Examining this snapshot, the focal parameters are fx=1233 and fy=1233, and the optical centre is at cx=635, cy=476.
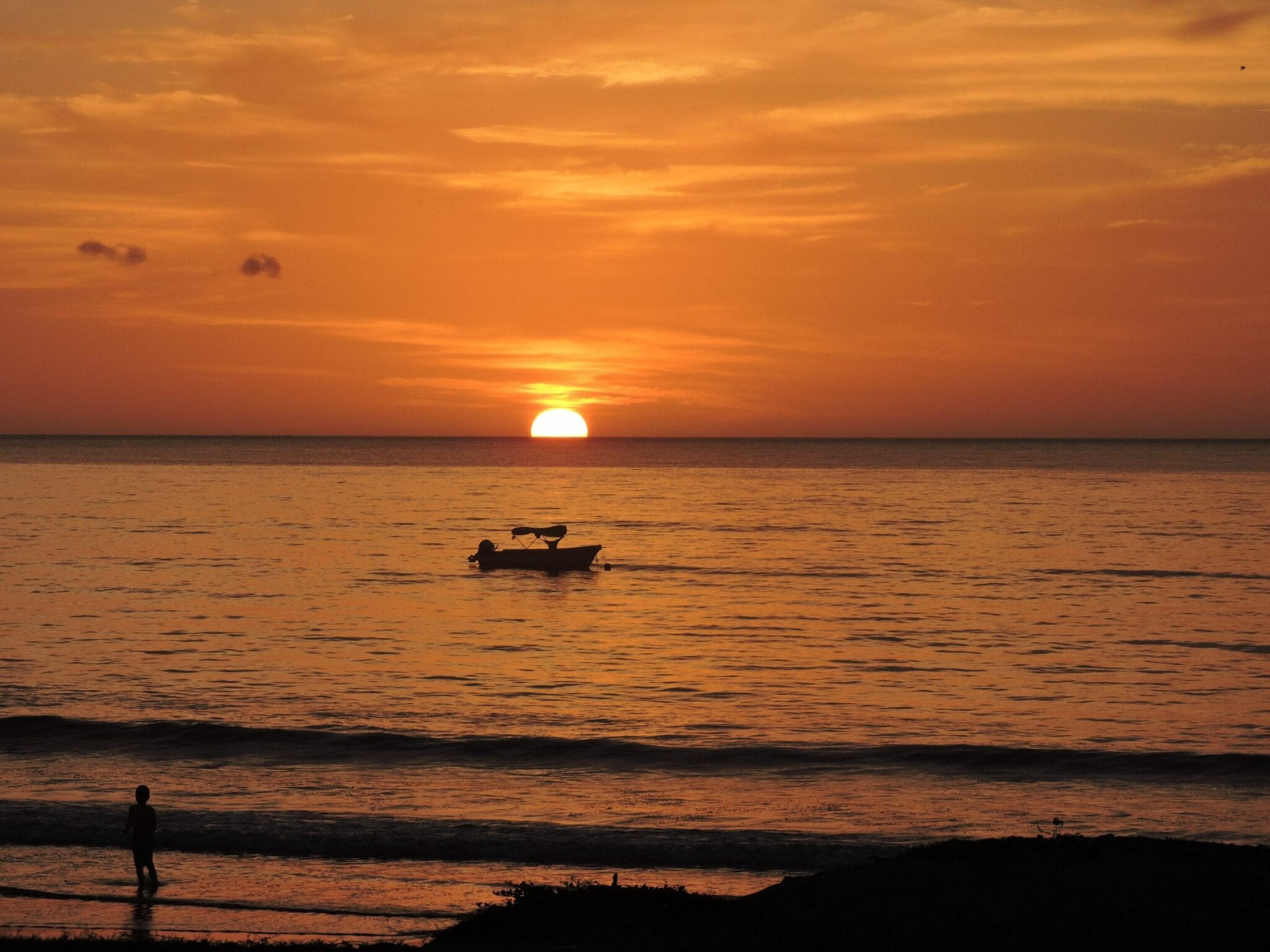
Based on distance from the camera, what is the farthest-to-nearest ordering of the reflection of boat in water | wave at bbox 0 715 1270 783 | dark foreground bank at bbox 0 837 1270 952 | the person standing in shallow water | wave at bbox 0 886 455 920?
the reflection of boat in water
wave at bbox 0 715 1270 783
the person standing in shallow water
wave at bbox 0 886 455 920
dark foreground bank at bbox 0 837 1270 952

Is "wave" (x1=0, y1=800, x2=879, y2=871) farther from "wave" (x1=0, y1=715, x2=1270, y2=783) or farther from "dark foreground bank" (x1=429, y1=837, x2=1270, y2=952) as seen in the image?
"dark foreground bank" (x1=429, y1=837, x2=1270, y2=952)

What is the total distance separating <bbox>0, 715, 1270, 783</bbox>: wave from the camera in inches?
1147

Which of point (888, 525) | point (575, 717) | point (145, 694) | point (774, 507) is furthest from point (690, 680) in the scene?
point (774, 507)

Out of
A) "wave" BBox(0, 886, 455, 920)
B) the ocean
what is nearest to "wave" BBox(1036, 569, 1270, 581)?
the ocean

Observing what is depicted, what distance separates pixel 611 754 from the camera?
3030 cm

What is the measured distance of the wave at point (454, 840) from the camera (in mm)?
22438

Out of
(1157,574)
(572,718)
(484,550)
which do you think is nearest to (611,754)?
(572,718)

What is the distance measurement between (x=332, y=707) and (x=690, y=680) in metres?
11.4

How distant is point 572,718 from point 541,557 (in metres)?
41.9

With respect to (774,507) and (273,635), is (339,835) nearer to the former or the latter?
(273,635)

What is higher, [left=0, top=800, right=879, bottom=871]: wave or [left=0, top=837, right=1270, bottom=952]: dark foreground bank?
[left=0, top=837, right=1270, bottom=952]: dark foreground bank

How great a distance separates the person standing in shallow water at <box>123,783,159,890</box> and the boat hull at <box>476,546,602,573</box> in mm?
54599

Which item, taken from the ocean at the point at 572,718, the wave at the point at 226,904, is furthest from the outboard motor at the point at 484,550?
the wave at the point at 226,904

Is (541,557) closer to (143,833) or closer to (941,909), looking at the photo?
(143,833)
